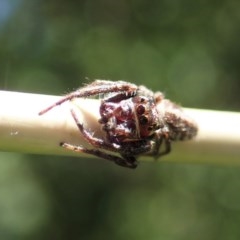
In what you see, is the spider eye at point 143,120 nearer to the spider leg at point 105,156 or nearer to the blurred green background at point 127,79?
the spider leg at point 105,156

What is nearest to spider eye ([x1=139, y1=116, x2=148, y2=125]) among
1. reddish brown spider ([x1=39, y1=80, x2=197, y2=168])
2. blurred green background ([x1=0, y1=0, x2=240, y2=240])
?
reddish brown spider ([x1=39, y1=80, x2=197, y2=168])

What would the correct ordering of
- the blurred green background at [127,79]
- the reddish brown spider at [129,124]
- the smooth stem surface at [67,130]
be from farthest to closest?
the blurred green background at [127,79] < the reddish brown spider at [129,124] < the smooth stem surface at [67,130]

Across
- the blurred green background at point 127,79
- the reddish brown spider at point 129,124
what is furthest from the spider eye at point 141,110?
the blurred green background at point 127,79

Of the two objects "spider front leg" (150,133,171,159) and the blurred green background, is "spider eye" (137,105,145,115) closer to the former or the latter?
"spider front leg" (150,133,171,159)

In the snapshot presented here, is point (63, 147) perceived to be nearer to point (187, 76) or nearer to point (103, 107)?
point (103, 107)

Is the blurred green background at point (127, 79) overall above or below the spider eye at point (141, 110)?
below

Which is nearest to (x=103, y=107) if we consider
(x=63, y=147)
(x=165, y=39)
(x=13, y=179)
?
(x=63, y=147)

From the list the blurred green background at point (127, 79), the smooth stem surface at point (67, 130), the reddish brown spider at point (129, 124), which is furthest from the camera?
the blurred green background at point (127, 79)
